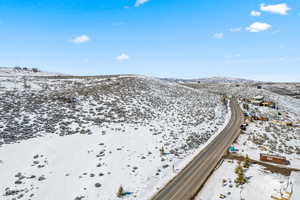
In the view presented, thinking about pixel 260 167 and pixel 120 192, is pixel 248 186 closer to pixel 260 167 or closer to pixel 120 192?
pixel 260 167

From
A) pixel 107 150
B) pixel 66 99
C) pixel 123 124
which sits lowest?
pixel 107 150

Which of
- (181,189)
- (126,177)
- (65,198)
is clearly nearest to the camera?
(65,198)

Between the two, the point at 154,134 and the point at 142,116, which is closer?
the point at 154,134

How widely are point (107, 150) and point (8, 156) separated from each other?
11235mm

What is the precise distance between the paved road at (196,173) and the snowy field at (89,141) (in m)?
0.92

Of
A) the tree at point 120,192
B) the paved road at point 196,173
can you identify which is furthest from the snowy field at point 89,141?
the paved road at point 196,173

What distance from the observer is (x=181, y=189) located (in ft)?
58.5

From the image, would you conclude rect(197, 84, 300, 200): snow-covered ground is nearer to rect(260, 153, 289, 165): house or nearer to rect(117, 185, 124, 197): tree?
rect(260, 153, 289, 165): house

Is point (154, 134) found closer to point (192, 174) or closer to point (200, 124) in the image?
point (192, 174)

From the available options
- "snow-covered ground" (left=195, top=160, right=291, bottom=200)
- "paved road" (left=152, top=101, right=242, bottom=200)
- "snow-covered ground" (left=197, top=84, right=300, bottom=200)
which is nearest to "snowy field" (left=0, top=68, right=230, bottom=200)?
"paved road" (left=152, top=101, right=242, bottom=200)

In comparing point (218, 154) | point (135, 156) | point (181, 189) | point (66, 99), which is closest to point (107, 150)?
point (135, 156)

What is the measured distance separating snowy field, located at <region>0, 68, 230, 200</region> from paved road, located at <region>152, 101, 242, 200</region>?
918 mm

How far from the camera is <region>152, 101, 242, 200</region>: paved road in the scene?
17.1m

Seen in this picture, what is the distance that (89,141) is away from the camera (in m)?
24.8
